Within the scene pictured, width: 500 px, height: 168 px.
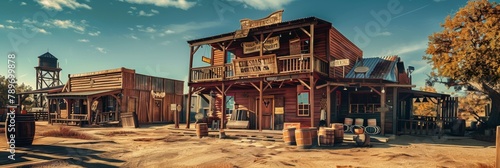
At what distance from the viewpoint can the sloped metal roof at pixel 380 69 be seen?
56.2 ft

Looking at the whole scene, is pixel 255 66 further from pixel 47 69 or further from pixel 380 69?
pixel 47 69

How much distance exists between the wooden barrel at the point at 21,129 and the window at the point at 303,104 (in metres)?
12.3

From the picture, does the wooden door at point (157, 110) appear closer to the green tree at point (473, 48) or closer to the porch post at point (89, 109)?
the porch post at point (89, 109)

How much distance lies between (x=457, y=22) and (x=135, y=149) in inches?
762

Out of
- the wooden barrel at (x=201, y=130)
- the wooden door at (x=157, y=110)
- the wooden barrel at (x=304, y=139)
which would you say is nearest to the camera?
the wooden barrel at (x=304, y=139)

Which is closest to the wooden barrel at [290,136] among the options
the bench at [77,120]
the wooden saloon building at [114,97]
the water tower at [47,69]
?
the wooden saloon building at [114,97]

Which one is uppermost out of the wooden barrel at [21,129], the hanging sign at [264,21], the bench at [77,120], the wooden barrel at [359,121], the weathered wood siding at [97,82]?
the hanging sign at [264,21]

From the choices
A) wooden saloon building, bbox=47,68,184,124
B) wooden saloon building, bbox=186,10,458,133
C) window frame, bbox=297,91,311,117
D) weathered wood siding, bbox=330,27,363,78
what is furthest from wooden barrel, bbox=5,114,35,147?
weathered wood siding, bbox=330,27,363,78

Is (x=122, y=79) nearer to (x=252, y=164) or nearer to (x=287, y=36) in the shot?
(x=287, y=36)

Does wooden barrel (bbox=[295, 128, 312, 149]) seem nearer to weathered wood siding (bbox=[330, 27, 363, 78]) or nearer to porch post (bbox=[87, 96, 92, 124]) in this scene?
weathered wood siding (bbox=[330, 27, 363, 78])

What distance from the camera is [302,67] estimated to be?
1452 centimetres

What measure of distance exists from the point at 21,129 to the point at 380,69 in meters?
17.7

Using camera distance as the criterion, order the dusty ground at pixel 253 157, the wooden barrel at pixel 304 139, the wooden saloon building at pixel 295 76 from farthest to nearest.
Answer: the wooden saloon building at pixel 295 76 → the wooden barrel at pixel 304 139 → the dusty ground at pixel 253 157

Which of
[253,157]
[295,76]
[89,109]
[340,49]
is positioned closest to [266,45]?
[295,76]
